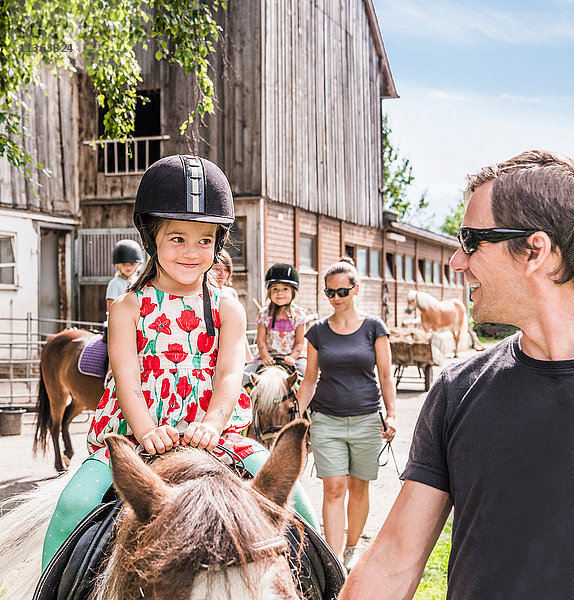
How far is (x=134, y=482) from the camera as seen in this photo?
5.44 feet

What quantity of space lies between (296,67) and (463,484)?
17093 mm

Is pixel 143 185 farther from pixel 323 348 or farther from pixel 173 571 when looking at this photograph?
pixel 323 348

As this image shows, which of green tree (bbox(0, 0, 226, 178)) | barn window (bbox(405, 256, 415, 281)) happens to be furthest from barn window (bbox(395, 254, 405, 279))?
green tree (bbox(0, 0, 226, 178))

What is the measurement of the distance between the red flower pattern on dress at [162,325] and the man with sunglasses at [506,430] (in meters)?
1.21

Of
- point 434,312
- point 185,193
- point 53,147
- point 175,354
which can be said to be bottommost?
point 434,312

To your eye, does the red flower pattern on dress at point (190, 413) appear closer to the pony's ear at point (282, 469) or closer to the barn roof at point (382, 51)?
the pony's ear at point (282, 469)

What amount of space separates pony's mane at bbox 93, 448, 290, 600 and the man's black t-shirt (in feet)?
1.35

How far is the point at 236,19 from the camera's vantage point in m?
15.8

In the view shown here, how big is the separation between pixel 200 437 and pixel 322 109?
1780 centimetres

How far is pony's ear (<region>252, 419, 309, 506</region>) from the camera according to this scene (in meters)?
1.83

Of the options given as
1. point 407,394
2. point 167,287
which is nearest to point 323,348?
point 167,287

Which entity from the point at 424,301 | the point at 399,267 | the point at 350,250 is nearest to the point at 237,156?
the point at 350,250

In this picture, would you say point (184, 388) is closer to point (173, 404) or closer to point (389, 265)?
point (173, 404)

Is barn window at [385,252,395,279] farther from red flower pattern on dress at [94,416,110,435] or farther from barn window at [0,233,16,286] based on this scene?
red flower pattern on dress at [94,416,110,435]
